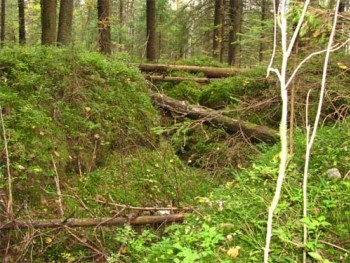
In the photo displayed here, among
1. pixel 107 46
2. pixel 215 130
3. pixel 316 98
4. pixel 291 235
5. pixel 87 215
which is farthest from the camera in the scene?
pixel 107 46

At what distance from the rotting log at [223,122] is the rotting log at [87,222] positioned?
6.40 feet

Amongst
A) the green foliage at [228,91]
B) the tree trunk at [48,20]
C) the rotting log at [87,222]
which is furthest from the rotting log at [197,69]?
the rotting log at [87,222]

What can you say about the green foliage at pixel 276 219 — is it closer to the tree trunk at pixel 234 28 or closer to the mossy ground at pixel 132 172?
the mossy ground at pixel 132 172

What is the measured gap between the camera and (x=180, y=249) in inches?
115

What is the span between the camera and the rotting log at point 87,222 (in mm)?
3928

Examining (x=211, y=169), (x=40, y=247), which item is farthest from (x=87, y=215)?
(x=211, y=169)

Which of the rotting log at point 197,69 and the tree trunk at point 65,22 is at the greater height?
the tree trunk at point 65,22

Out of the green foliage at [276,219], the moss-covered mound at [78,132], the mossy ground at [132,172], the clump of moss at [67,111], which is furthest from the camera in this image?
the clump of moss at [67,111]

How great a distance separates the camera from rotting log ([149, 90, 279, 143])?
6.30m

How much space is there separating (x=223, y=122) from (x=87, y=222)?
3.62m

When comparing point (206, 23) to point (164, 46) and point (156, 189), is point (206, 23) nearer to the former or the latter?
point (164, 46)

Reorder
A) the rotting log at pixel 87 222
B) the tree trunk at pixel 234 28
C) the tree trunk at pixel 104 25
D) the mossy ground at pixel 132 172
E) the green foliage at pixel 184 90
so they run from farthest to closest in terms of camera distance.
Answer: the tree trunk at pixel 234 28 → the tree trunk at pixel 104 25 → the green foliage at pixel 184 90 → the rotting log at pixel 87 222 → the mossy ground at pixel 132 172

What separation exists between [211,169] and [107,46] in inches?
247

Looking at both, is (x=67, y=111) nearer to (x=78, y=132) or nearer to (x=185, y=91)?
(x=78, y=132)
